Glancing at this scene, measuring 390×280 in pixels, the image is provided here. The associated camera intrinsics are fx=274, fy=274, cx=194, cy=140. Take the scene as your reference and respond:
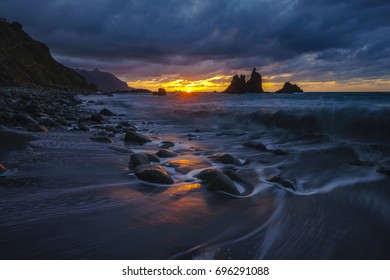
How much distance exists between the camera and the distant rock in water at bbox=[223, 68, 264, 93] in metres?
102

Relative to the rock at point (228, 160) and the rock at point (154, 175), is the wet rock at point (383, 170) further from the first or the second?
the rock at point (154, 175)

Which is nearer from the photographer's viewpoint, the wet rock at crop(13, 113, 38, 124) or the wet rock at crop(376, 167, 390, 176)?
the wet rock at crop(376, 167, 390, 176)

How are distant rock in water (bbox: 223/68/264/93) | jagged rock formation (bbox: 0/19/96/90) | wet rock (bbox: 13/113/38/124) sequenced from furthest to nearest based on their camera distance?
distant rock in water (bbox: 223/68/264/93)
jagged rock formation (bbox: 0/19/96/90)
wet rock (bbox: 13/113/38/124)

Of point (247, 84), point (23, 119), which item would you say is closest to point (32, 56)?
point (23, 119)

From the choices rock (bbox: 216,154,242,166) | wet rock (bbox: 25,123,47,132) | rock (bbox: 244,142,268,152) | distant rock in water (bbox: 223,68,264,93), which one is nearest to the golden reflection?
rock (bbox: 216,154,242,166)

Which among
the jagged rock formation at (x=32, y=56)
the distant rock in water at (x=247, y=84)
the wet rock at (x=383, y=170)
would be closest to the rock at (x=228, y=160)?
the wet rock at (x=383, y=170)

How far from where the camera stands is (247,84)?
104 metres

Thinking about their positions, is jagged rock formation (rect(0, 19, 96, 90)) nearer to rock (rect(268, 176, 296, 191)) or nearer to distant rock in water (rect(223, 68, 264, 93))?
rock (rect(268, 176, 296, 191))

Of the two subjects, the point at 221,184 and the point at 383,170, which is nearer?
the point at 221,184

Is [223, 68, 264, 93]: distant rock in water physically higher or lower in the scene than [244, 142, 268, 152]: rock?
higher

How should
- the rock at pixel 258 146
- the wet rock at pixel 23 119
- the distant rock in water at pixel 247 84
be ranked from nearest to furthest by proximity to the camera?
the rock at pixel 258 146
the wet rock at pixel 23 119
the distant rock in water at pixel 247 84

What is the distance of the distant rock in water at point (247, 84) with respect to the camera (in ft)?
336

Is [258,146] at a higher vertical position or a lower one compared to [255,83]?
lower

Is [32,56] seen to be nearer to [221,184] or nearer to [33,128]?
[33,128]
